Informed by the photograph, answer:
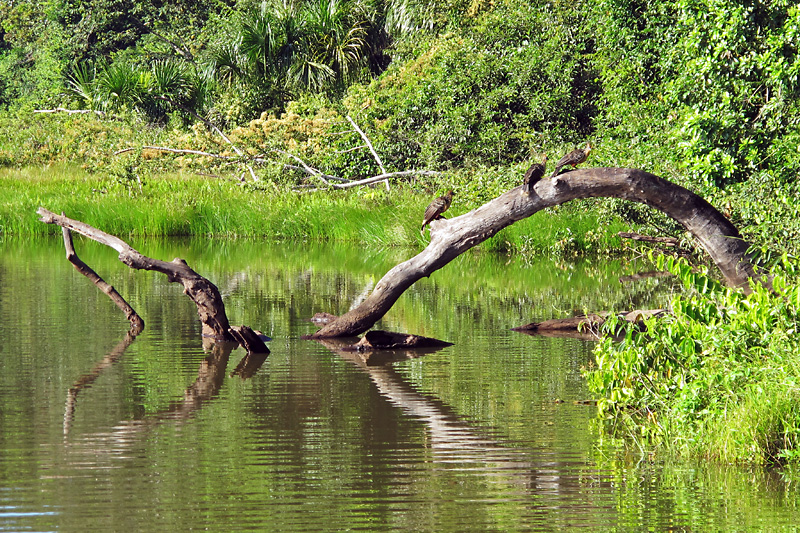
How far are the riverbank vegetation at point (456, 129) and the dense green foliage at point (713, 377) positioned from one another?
0.06 feet

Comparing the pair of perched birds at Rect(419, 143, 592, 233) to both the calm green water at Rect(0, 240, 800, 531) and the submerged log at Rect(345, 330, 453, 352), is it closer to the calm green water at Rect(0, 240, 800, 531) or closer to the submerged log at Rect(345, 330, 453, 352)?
the submerged log at Rect(345, 330, 453, 352)

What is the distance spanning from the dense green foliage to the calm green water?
0.22 m

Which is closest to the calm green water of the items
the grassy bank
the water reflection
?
Answer: the water reflection

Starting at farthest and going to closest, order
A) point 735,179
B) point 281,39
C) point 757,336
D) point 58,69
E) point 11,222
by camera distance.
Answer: point 58,69
point 281,39
point 11,222
point 735,179
point 757,336

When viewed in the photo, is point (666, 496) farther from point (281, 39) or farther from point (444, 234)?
point (281, 39)

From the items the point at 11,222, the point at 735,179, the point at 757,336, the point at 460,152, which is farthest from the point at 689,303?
the point at 11,222

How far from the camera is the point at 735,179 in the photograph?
961 cm

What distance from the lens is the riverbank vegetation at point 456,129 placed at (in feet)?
22.5

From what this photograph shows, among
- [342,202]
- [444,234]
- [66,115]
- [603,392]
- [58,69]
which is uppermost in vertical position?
[58,69]

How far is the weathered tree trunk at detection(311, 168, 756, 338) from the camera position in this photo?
29.5ft

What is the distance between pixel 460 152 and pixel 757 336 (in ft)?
50.5

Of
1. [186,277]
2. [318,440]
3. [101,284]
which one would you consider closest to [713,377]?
[318,440]

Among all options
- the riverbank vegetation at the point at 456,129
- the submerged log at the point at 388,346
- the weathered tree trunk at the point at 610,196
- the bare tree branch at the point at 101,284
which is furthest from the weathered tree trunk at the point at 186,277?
the riverbank vegetation at the point at 456,129

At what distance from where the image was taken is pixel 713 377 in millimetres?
6406
